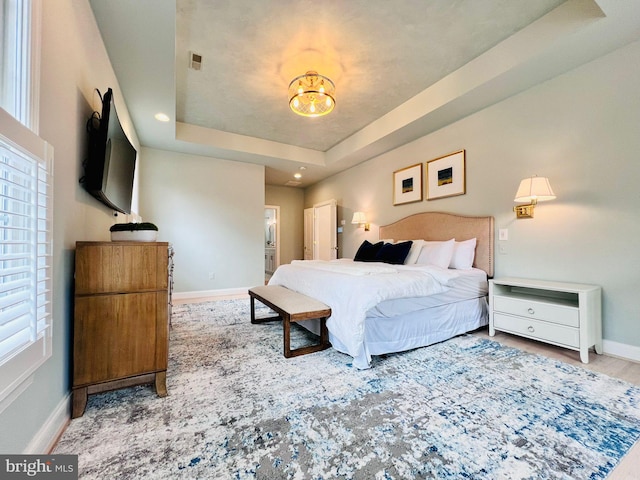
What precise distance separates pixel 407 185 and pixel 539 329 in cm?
262

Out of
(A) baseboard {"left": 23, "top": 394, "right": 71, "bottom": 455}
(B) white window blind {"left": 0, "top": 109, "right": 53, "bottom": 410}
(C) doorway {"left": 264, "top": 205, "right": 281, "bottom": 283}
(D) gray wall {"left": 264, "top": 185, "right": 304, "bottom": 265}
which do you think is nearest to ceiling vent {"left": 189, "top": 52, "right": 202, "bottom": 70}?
(B) white window blind {"left": 0, "top": 109, "right": 53, "bottom": 410}

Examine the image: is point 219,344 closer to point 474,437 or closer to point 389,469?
point 389,469

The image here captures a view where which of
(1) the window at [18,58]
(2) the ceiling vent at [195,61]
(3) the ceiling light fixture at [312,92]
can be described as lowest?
(1) the window at [18,58]

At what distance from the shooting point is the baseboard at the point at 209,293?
4696 millimetres

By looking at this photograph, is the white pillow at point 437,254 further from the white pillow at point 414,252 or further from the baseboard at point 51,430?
the baseboard at point 51,430

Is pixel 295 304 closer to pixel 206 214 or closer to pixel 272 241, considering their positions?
pixel 206 214

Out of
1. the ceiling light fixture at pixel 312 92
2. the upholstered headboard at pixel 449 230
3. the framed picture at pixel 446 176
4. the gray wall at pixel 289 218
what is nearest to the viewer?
the ceiling light fixture at pixel 312 92

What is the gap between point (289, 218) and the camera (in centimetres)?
771

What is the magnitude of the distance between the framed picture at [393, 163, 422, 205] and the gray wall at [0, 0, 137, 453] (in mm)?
3848

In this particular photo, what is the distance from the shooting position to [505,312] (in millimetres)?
2662

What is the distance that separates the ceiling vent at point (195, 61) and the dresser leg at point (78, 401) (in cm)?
299

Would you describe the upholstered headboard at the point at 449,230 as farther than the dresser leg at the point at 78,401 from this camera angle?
Yes

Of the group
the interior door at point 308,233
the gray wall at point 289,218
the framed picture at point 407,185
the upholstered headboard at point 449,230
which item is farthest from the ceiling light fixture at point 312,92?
the gray wall at point 289,218

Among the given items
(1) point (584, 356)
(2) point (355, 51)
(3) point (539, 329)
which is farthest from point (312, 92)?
(1) point (584, 356)
